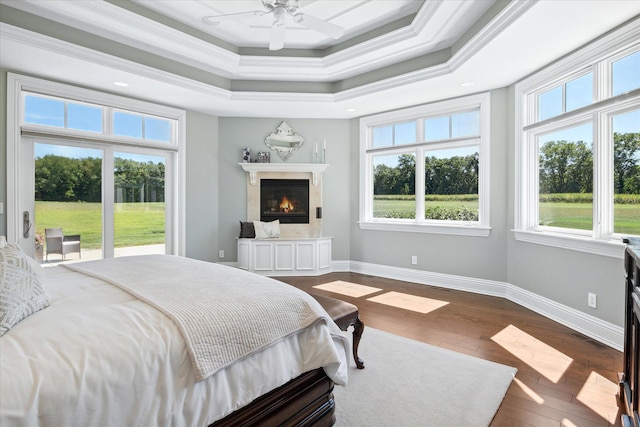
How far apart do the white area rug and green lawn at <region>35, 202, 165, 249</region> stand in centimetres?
357

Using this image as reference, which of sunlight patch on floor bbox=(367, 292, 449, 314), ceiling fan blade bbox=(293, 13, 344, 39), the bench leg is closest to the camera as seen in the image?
the bench leg

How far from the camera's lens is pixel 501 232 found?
428 centimetres

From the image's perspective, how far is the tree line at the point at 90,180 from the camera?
12.8 feet

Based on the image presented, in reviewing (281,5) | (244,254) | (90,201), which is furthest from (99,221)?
(281,5)

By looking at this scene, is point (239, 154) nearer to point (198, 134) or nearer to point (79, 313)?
point (198, 134)

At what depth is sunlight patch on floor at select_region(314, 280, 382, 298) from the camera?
14.4 feet

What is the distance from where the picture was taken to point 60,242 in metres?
4.04

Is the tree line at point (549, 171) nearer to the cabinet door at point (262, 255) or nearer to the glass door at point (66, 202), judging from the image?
the cabinet door at point (262, 255)

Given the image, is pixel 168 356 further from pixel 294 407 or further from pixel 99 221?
pixel 99 221

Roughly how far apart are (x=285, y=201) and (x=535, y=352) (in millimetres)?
4038

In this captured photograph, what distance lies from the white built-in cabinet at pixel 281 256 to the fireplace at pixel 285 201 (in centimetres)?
55

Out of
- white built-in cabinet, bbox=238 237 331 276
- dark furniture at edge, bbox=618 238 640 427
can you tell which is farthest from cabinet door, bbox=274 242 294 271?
dark furniture at edge, bbox=618 238 640 427

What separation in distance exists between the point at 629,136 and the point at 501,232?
172 centimetres

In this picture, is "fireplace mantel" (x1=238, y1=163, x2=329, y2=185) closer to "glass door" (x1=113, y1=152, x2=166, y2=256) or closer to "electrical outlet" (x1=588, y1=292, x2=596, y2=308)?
"glass door" (x1=113, y1=152, x2=166, y2=256)
